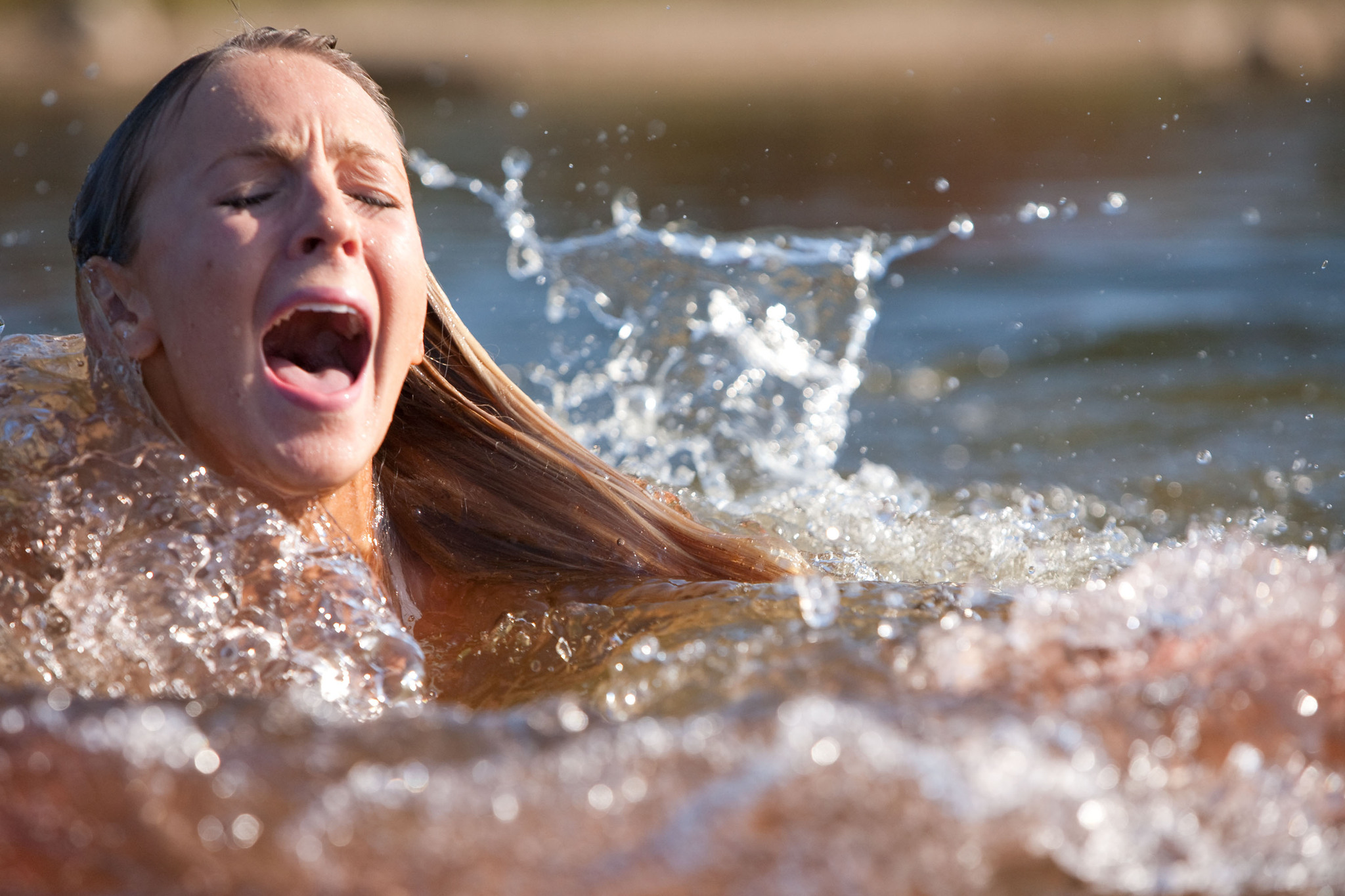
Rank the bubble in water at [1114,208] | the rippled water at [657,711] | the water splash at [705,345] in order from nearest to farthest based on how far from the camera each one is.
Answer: the rippled water at [657,711], the water splash at [705,345], the bubble in water at [1114,208]

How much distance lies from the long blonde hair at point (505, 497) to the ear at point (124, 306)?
1.72ft

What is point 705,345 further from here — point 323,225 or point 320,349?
point 323,225

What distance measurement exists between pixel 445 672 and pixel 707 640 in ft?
1.62

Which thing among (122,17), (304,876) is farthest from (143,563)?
(122,17)

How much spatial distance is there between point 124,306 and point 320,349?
33cm

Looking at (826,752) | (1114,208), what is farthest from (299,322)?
(1114,208)

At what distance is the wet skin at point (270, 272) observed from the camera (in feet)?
7.16

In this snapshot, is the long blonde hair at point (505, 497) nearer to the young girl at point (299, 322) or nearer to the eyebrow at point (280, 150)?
the young girl at point (299, 322)

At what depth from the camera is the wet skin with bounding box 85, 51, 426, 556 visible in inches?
86.0

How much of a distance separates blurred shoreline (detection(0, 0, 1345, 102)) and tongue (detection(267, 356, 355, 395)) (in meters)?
13.5

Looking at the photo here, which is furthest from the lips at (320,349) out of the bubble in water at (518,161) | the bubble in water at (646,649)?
the bubble in water at (518,161)

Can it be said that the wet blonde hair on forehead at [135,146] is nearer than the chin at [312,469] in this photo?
No

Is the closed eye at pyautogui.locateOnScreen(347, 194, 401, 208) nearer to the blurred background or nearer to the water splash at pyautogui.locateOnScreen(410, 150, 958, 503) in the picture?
the blurred background

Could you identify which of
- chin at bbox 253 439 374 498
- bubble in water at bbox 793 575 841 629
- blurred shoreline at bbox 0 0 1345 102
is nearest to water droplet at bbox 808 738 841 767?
bubble in water at bbox 793 575 841 629
